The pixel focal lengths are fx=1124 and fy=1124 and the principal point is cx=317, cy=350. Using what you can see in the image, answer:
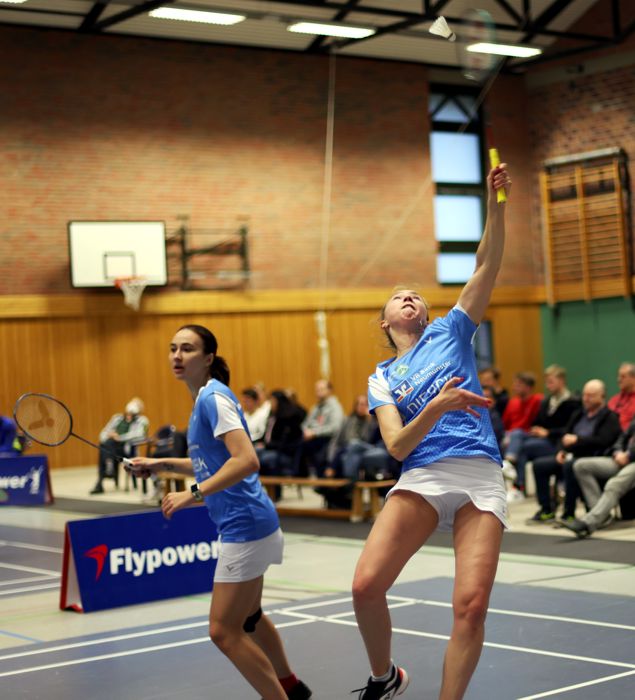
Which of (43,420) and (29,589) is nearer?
(43,420)

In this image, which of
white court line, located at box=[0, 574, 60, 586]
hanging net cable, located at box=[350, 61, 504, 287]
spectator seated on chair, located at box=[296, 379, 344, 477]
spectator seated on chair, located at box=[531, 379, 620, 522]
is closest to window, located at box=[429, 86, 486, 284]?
hanging net cable, located at box=[350, 61, 504, 287]

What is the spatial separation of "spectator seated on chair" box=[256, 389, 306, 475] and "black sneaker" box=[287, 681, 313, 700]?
8.60 meters

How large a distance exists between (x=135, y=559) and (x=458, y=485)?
14.7 feet

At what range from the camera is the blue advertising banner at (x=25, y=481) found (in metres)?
15.0

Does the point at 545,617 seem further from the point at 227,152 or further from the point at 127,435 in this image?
the point at 227,152

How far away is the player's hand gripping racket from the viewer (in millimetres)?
5430

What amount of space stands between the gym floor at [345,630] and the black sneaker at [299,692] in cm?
24

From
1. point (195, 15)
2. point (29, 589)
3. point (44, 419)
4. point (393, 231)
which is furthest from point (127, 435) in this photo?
point (44, 419)

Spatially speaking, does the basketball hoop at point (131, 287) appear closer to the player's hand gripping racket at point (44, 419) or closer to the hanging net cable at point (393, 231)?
the hanging net cable at point (393, 231)

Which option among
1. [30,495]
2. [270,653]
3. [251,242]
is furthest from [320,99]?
[270,653]

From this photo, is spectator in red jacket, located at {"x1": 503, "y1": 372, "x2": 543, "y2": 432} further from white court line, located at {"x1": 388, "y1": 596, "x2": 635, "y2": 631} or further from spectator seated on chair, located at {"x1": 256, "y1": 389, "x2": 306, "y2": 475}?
white court line, located at {"x1": 388, "y1": 596, "x2": 635, "y2": 631}

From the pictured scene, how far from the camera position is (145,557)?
8.02m

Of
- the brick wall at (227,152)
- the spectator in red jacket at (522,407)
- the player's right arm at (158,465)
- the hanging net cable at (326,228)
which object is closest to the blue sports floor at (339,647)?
the player's right arm at (158,465)

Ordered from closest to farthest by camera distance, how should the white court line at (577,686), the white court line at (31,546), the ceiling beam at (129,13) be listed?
the white court line at (577,686) < the white court line at (31,546) < the ceiling beam at (129,13)
